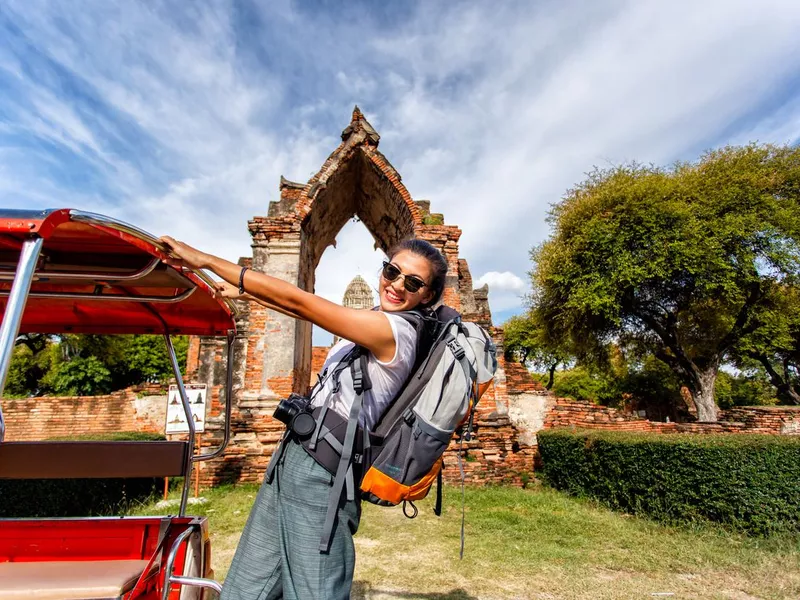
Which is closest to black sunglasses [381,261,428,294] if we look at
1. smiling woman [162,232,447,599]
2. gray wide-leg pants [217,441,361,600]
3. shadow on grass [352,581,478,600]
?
smiling woman [162,232,447,599]

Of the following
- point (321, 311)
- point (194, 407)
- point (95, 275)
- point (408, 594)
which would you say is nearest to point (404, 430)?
point (321, 311)

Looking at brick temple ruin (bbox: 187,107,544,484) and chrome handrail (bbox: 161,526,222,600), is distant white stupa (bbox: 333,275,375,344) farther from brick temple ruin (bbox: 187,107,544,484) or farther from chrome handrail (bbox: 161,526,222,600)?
chrome handrail (bbox: 161,526,222,600)

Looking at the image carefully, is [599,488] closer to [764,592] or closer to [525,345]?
[764,592]

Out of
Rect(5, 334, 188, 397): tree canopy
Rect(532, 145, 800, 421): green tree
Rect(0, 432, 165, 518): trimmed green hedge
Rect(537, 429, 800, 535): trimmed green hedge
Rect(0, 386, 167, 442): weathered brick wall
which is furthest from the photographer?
Rect(5, 334, 188, 397): tree canopy

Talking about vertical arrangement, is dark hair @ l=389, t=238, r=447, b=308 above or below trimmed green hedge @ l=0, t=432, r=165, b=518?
above

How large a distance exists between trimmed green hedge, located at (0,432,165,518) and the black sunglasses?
5.98 metres

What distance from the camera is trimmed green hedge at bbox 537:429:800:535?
5363mm

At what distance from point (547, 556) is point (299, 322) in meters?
5.91

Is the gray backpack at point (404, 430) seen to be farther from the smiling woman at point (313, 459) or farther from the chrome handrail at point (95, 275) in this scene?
the chrome handrail at point (95, 275)

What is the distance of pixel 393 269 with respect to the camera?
1.98 metres

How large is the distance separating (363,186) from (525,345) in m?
23.9

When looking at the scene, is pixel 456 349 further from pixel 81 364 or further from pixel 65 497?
pixel 81 364

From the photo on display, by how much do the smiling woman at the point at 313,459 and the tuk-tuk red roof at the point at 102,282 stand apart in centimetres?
38

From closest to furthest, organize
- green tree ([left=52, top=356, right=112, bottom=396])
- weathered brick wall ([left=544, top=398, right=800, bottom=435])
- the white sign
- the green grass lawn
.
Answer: the green grass lawn → the white sign → weathered brick wall ([left=544, top=398, right=800, bottom=435]) → green tree ([left=52, top=356, right=112, bottom=396])
